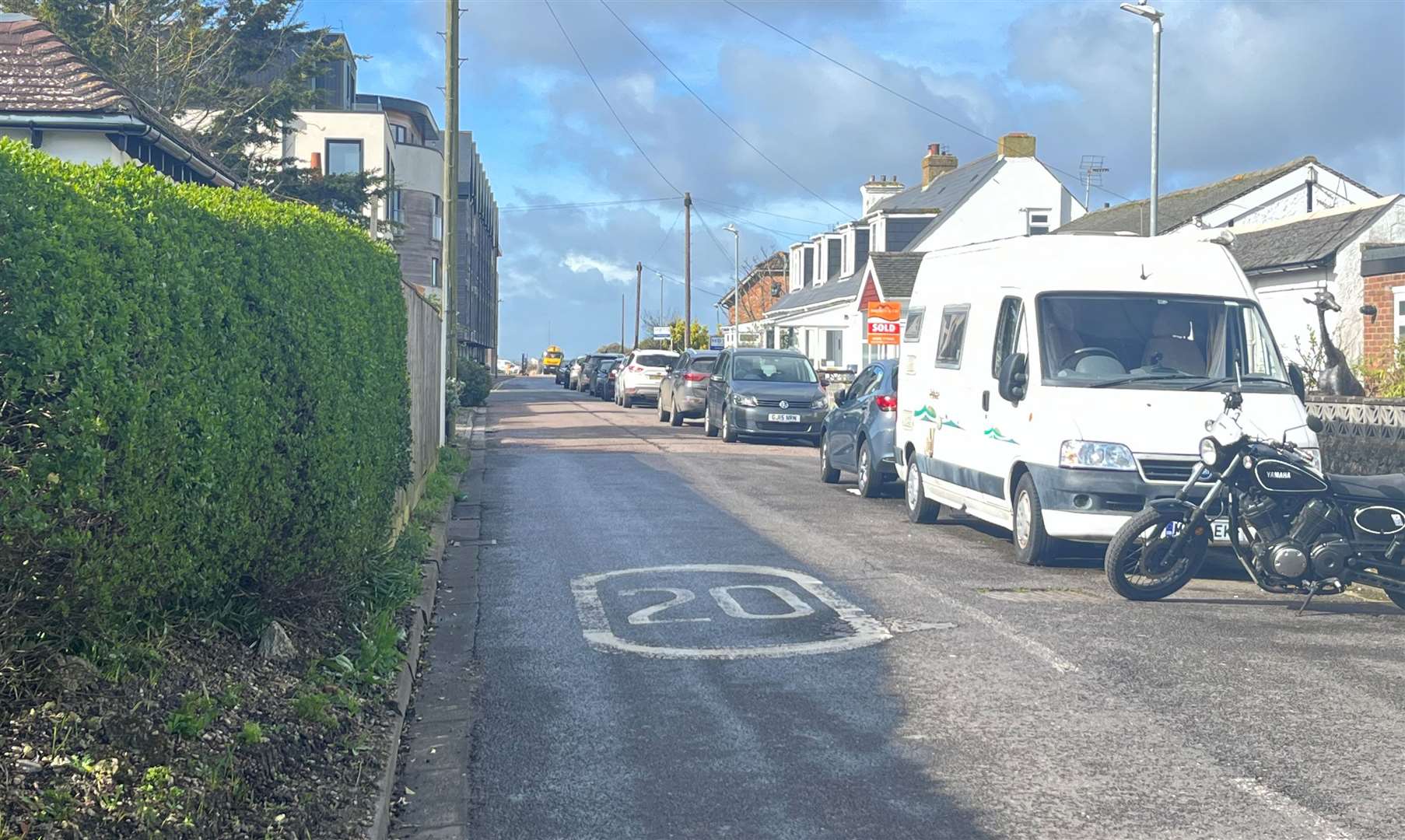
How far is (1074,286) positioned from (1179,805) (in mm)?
6685

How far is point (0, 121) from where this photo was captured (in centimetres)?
1683

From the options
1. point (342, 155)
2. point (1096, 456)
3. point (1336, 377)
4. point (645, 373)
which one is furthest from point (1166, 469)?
point (342, 155)

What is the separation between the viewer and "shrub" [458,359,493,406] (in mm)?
37812

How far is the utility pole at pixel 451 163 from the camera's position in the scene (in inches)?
1007

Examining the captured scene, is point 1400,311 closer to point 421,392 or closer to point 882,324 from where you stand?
point 882,324

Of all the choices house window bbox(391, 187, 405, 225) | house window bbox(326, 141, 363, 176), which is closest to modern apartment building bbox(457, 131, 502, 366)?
house window bbox(391, 187, 405, 225)

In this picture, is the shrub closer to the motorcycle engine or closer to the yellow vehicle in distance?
the motorcycle engine

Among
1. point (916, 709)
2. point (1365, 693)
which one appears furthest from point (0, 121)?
point (1365, 693)

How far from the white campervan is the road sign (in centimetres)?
1410

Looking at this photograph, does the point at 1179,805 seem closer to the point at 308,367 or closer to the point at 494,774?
the point at 494,774

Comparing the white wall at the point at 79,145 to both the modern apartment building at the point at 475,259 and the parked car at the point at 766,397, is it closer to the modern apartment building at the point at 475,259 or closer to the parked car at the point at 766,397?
the parked car at the point at 766,397

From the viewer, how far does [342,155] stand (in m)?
47.9

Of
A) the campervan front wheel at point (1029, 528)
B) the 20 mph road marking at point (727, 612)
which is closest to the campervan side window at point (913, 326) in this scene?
the campervan front wheel at point (1029, 528)

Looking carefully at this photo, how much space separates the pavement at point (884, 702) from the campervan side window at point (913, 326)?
9.42ft
